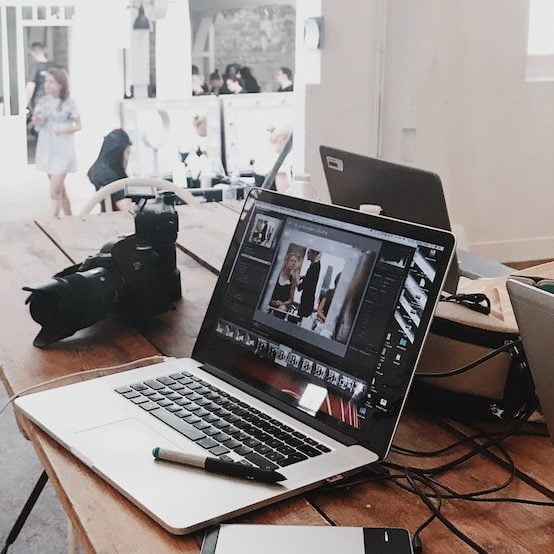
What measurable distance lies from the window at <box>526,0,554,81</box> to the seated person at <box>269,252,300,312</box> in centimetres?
325

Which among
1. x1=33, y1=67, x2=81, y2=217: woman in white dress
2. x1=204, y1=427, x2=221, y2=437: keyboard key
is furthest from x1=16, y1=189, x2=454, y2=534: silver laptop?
x1=33, y1=67, x2=81, y2=217: woman in white dress

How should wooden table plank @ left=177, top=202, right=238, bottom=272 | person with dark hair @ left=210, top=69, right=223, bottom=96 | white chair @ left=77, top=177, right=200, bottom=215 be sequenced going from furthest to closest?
person with dark hair @ left=210, top=69, right=223, bottom=96 → white chair @ left=77, top=177, right=200, bottom=215 → wooden table plank @ left=177, top=202, right=238, bottom=272

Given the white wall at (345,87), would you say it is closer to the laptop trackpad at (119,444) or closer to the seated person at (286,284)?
the seated person at (286,284)

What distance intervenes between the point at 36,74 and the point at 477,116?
2.71 m

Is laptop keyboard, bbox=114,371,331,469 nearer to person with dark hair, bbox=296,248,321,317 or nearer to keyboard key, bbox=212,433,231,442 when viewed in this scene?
keyboard key, bbox=212,433,231,442

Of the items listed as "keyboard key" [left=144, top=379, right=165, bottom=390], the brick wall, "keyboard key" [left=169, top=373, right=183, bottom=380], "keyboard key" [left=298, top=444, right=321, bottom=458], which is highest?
the brick wall

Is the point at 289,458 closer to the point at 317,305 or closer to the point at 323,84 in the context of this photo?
the point at 317,305

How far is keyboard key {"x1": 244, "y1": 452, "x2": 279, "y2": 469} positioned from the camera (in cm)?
90

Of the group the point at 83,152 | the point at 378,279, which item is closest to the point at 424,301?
the point at 378,279

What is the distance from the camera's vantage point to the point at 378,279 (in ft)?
3.25

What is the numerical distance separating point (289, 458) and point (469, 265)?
3.15ft

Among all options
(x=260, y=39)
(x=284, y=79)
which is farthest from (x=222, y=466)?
(x=260, y=39)

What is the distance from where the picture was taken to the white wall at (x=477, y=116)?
12.0 ft

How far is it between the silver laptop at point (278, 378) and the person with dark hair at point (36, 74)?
14.2ft
